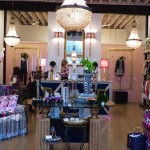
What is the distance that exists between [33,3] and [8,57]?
3.04 meters

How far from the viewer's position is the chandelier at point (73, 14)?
3.94 m

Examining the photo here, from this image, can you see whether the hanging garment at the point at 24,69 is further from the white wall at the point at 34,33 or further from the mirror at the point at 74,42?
the white wall at the point at 34,33

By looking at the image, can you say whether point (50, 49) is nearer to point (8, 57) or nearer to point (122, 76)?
point (8, 57)

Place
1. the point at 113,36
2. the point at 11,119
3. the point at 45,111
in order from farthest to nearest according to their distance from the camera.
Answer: the point at 113,36, the point at 11,119, the point at 45,111

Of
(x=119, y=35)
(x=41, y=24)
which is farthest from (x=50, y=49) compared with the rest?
(x=119, y=35)

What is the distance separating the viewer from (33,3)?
10.6 metres

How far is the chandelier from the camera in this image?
394 cm

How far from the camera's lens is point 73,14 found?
13.1 feet

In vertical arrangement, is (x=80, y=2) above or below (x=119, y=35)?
below

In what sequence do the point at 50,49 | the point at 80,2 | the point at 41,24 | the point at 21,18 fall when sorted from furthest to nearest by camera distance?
the point at 41,24 < the point at 21,18 < the point at 50,49 < the point at 80,2

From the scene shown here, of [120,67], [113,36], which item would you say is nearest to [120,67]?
[120,67]

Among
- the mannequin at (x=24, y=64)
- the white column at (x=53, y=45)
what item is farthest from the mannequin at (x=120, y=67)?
the mannequin at (x=24, y=64)

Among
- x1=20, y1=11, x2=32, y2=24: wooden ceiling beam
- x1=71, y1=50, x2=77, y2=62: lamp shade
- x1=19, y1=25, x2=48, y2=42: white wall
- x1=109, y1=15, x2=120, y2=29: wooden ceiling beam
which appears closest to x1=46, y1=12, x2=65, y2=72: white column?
x1=71, y1=50, x2=77, y2=62: lamp shade

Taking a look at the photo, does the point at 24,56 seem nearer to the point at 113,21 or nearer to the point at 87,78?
the point at 113,21
